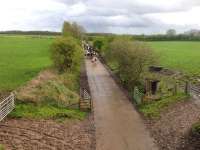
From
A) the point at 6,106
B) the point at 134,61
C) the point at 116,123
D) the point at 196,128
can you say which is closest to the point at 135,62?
the point at 134,61

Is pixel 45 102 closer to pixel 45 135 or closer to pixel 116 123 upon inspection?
pixel 116 123

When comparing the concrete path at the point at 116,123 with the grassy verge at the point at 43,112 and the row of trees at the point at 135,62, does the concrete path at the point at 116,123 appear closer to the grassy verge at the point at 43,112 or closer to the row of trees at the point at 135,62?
the row of trees at the point at 135,62

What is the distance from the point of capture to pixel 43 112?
3469 cm

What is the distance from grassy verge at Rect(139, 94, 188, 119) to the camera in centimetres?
3844

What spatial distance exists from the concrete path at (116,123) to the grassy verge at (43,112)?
6.83 feet

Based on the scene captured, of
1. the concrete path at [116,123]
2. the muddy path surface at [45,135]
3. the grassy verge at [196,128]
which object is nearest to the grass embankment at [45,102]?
the muddy path surface at [45,135]

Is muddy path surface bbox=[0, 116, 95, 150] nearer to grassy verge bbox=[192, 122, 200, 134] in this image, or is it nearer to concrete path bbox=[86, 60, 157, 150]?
concrete path bbox=[86, 60, 157, 150]

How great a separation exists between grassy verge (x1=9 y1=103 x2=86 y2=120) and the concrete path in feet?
6.83

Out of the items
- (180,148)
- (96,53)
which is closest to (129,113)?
(180,148)

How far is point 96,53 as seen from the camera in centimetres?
11712

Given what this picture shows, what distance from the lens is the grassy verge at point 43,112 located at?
1308 inches

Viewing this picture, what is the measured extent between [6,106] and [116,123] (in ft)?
29.1

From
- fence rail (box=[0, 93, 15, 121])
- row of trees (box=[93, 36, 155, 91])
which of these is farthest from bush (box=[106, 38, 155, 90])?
fence rail (box=[0, 93, 15, 121])

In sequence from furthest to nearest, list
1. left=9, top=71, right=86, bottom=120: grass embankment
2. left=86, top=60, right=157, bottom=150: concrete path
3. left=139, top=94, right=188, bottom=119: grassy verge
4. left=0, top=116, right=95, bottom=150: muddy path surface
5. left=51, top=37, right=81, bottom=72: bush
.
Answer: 1. left=51, top=37, right=81, bottom=72: bush
2. left=139, top=94, right=188, bottom=119: grassy verge
3. left=9, top=71, right=86, bottom=120: grass embankment
4. left=86, top=60, right=157, bottom=150: concrete path
5. left=0, top=116, right=95, bottom=150: muddy path surface
